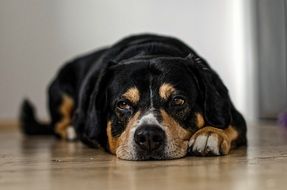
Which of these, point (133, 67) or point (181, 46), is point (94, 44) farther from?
point (133, 67)

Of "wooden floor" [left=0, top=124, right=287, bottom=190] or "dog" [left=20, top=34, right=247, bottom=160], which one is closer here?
"wooden floor" [left=0, top=124, right=287, bottom=190]

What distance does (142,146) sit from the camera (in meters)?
2.33

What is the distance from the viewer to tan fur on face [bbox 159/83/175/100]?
242 cm

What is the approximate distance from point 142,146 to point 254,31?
3.01 meters

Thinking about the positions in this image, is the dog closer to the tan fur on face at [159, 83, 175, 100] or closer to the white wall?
the tan fur on face at [159, 83, 175, 100]

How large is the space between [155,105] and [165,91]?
0.07m

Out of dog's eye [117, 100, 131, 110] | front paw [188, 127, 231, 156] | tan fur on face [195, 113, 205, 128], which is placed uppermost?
dog's eye [117, 100, 131, 110]

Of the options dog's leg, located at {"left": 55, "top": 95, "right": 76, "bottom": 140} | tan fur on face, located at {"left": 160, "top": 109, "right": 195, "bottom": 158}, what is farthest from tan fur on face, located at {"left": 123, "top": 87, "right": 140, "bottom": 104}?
dog's leg, located at {"left": 55, "top": 95, "right": 76, "bottom": 140}

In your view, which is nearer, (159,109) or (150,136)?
(150,136)

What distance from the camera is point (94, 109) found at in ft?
8.93

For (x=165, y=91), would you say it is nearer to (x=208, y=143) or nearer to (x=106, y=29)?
(x=208, y=143)

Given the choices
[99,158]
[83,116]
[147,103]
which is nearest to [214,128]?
[147,103]

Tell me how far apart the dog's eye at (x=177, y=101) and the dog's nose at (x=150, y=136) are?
199mm

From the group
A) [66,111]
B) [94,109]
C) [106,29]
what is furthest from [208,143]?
[106,29]
